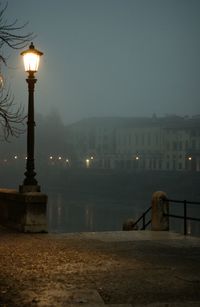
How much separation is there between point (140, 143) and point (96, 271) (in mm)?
137293

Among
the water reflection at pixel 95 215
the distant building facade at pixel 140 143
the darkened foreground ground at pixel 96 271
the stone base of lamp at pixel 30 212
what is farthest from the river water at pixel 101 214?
the distant building facade at pixel 140 143

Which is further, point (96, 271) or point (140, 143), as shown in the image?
point (140, 143)

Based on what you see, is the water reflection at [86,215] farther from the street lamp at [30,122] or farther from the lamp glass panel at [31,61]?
the lamp glass panel at [31,61]

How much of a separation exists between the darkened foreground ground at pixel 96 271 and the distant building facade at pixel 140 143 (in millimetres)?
111705

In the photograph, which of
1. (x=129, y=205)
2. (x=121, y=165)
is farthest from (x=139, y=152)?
(x=129, y=205)

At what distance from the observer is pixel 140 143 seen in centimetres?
14488

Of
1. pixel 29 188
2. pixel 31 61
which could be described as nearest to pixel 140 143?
pixel 31 61

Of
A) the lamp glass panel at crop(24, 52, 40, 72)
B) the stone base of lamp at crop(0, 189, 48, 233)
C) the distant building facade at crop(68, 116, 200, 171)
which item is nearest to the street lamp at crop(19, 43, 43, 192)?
the lamp glass panel at crop(24, 52, 40, 72)

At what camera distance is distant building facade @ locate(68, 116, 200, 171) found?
435ft

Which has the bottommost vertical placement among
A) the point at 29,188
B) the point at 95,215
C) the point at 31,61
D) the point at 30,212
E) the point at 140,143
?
the point at 95,215

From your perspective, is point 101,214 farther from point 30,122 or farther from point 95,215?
point 30,122

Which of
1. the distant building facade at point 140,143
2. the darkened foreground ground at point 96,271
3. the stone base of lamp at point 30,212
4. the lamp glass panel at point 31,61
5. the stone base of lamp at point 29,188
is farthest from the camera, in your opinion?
the distant building facade at point 140,143

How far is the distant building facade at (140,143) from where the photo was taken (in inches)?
5221

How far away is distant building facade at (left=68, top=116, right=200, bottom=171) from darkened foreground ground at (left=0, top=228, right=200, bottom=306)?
112 meters
